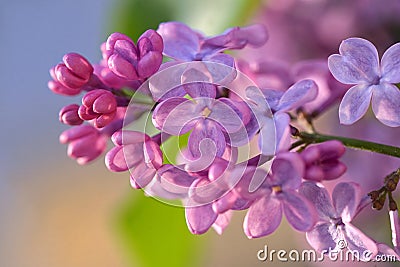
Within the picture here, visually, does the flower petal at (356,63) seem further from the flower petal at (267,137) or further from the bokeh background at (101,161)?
the bokeh background at (101,161)

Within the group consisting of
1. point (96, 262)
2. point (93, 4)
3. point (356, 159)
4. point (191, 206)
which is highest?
point (93, 4)

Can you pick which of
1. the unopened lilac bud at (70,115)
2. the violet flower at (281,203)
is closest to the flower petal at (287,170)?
the violet flower at (281,203)

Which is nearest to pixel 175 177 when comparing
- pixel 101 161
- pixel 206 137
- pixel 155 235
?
pixel 206 137

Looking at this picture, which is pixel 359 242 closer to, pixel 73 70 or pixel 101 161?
pixel 73 70

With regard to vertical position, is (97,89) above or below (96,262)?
above

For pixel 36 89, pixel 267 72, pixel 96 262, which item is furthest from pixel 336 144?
pixel 36 89

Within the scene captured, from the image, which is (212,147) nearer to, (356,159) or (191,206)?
(191,206)

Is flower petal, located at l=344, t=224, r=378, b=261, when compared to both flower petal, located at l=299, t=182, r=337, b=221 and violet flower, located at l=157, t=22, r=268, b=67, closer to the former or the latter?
flower petal, located at l=299, t=182, r=337, b=221
